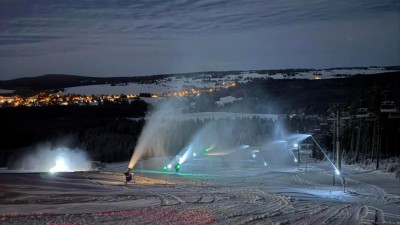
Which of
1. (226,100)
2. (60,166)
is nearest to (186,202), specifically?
(60,166)

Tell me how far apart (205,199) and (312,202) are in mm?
5174

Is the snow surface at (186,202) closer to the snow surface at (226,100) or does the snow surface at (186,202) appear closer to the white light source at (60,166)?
the white light source at (60,166)

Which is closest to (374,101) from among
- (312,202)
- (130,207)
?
(312,202)

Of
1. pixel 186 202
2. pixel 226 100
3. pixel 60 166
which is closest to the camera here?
pixel 186 202

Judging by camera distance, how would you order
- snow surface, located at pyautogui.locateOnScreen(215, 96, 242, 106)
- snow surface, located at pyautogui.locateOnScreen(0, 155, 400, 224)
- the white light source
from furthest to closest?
1. snow surface, located at pyautogui.locateOnScreen(215, 96, 242, 106)
2. the white light source
3. snow surface, located at pyautogui.locateOnScreen(0, 155, 400, 224)

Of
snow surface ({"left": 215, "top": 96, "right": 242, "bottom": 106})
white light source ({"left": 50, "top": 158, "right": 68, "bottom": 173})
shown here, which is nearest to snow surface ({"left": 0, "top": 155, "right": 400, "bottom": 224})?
white light source ({"left": 50, "top": 158, "right": 68, "bottom": 173})

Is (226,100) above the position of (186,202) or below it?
above

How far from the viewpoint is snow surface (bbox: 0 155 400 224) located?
19016mm

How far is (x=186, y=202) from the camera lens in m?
23.8

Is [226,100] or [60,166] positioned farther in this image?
[226,100]

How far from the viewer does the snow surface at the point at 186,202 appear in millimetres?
19016

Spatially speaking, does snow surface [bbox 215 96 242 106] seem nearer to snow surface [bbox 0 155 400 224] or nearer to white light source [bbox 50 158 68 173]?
white light source [bbox 50 158 68 173]

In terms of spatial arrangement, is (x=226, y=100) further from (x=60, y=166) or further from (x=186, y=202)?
(x=186, y=202)

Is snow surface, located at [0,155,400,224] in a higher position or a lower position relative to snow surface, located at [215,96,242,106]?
lower
